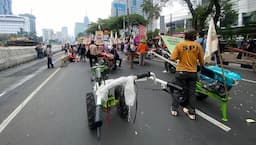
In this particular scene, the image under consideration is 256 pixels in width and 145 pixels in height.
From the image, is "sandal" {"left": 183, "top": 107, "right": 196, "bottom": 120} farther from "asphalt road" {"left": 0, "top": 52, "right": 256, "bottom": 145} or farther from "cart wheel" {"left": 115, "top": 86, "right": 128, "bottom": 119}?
"cart wheel" {"left": 115, "top": 86, "right": 128, "bottom": 119}

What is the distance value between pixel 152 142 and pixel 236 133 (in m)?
1.57

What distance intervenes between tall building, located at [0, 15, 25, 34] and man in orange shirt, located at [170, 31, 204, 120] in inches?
4382

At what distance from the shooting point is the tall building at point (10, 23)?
111m

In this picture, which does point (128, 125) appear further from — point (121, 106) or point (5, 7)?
point (5, 7)

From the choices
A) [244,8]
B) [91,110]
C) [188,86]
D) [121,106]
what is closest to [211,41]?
[188,86]

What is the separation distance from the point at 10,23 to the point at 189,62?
117262mm

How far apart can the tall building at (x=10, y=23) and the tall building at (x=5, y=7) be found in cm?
648

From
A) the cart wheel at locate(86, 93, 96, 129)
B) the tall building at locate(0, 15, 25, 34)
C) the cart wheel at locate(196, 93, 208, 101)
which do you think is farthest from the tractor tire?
the tall building at locate(0, 15, 25, 34)

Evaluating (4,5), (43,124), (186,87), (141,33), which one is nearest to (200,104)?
(186,87)

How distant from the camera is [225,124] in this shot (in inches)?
233

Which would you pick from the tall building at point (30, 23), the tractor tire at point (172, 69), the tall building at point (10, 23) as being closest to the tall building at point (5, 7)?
the tall building at point (30, 23)

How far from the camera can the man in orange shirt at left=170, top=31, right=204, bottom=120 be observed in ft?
20.6

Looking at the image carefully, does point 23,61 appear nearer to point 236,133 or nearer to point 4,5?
point 236,133

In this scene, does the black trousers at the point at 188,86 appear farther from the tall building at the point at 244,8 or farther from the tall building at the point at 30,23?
the tall building at the point at 30,23
